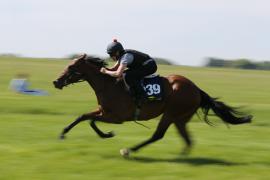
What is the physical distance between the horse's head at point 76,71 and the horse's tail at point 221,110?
7.68ft

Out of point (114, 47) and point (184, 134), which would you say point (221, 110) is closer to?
point (184, 134)

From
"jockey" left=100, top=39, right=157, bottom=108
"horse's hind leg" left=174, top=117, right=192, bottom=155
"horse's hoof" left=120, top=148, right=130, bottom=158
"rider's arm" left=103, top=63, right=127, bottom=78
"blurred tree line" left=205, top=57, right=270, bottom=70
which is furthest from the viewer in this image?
"blurred tree line" left=205, top=57, right=270, bottom=70

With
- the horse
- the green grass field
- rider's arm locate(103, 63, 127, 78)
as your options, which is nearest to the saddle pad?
the horse

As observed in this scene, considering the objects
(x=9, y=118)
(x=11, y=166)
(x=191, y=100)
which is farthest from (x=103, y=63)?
(x=9, y=118)

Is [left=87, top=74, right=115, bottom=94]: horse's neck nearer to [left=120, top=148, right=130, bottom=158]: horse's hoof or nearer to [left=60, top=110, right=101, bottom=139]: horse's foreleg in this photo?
[left=60, top=110, right=101, bottom=139]: horse's foreleg

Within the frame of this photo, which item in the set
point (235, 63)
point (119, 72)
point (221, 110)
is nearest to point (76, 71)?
point (119, 72)

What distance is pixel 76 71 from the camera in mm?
12516

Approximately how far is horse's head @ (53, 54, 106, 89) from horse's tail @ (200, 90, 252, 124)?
234cm

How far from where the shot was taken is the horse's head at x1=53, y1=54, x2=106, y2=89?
1248cm

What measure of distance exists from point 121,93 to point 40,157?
2.15 metres

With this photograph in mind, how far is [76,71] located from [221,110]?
3169mm

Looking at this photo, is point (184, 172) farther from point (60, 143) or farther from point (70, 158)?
point (60, 143)

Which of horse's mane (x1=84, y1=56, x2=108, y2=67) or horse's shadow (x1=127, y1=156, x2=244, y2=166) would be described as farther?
horse's mane (x1=84, y1=56, x2=108, y2=67)

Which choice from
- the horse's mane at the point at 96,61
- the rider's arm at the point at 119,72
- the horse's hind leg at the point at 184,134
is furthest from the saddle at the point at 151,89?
the horse's mane at the point at 96,61
